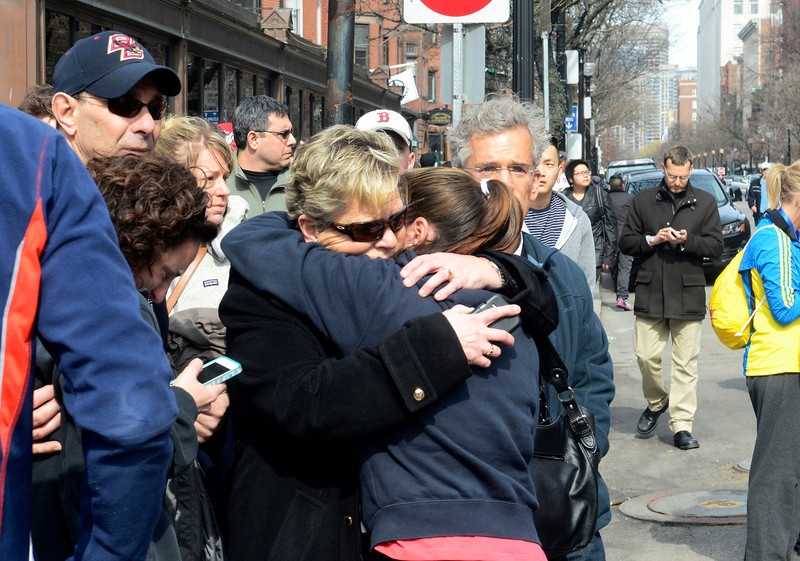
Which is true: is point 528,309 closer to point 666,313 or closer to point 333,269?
point 333,269

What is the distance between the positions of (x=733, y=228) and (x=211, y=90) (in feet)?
30.0

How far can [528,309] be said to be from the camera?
2.88 meters

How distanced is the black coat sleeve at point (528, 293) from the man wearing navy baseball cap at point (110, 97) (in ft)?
3.81

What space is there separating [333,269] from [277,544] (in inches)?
25.2

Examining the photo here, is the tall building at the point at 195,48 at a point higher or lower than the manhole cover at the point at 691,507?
higher

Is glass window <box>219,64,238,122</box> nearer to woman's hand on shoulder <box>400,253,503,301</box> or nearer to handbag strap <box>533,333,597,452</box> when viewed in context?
handbag strap <box>533,333,597,452</box>

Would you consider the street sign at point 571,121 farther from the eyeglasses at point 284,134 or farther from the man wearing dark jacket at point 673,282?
the eyeglasses at point 284,134

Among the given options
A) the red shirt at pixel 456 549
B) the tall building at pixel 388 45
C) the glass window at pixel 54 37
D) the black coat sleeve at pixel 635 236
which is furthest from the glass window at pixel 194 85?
the red shirt at pixel 456 549

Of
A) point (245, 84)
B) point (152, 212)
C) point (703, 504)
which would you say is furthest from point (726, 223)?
point (152, 212)

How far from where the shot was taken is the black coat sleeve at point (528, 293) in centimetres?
287

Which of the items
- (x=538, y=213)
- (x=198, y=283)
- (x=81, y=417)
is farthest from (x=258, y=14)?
(x=81, y=417)

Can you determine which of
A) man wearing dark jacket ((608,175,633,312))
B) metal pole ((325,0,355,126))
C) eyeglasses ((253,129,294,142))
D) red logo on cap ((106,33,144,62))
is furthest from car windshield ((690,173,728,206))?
red logo on cap ((106,33,144,62))

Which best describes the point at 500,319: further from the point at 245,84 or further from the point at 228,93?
the point at 245,84

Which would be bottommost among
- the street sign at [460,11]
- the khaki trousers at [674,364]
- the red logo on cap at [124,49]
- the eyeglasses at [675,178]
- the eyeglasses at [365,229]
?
the khaki trousers at [674,364]
